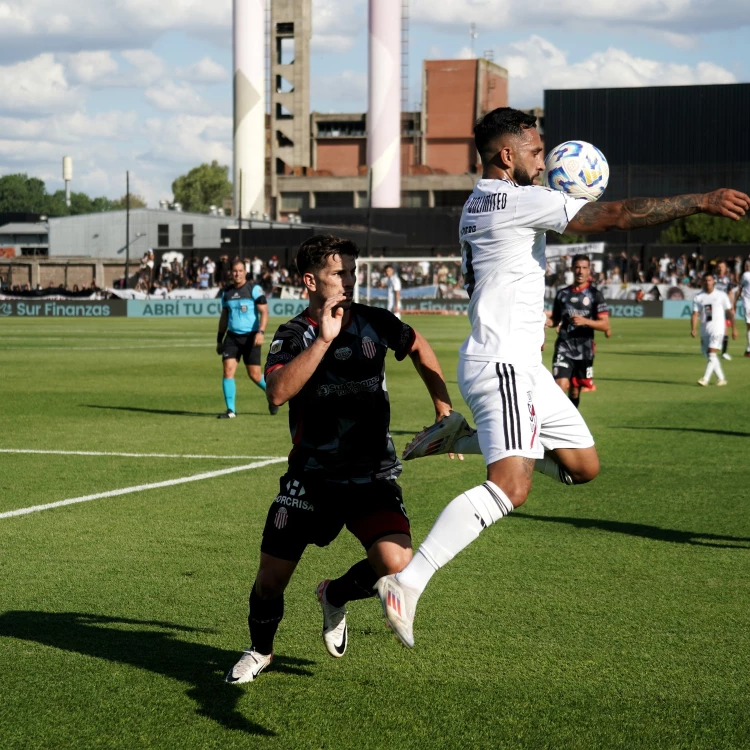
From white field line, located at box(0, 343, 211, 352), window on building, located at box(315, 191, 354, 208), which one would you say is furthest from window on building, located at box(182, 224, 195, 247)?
white field line, located at box(0, 343, 211, 352)

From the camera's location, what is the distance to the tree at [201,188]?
597 ft

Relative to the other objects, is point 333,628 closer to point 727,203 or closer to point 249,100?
point 727,203

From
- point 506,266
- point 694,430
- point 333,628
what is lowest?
point 694,430

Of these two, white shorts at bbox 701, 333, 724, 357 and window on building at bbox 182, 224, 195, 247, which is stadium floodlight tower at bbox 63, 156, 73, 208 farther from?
white shorts at bbox 701, 333, 724, 357

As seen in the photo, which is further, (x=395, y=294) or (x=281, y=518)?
(x=395, y=294)

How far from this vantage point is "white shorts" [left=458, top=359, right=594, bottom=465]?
504 centimetres

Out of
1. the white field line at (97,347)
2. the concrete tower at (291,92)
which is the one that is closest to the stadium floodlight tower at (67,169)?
the concrete tower at (291,92)

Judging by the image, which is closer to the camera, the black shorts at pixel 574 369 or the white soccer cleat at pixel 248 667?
the white soccer cleat at pixel 248 667

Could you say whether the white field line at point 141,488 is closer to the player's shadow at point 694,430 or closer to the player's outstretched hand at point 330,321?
the player's outstretched hand at point 330,321

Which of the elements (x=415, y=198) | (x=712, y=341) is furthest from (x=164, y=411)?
(x=415, y=198)

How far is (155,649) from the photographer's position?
17.5 feet

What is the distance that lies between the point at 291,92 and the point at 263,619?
120 m

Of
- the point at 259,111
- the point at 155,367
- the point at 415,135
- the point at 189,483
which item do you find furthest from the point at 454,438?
the point at 415,135

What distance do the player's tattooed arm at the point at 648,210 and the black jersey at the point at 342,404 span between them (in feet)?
3.44
